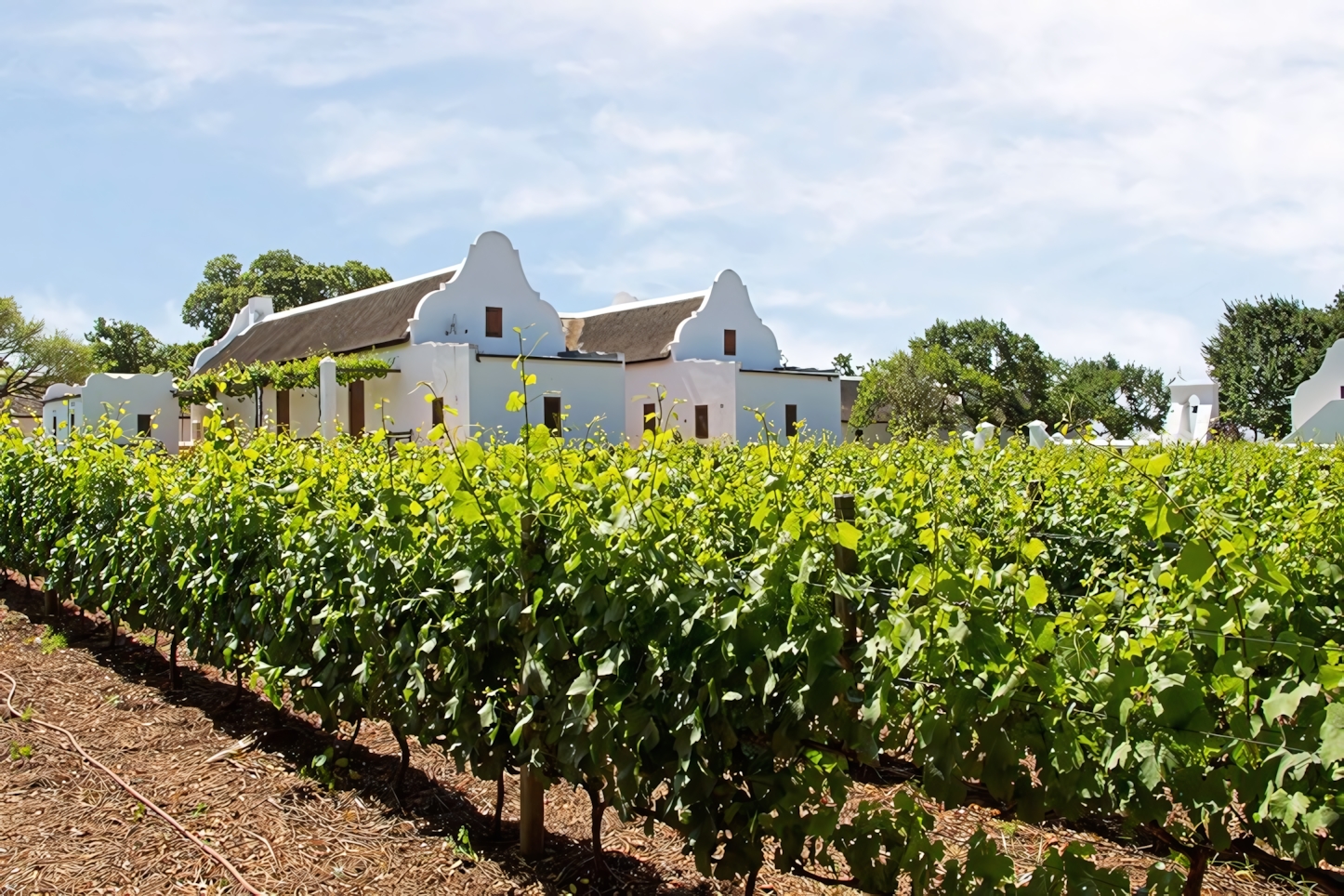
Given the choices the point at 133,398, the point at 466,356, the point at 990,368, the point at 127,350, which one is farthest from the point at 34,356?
the point at 990,368

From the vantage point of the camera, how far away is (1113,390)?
54.8 metres

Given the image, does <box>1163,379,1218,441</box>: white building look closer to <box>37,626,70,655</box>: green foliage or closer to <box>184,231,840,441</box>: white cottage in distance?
<box>184,231,840,441</box>: white cottage in distance

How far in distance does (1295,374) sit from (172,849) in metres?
52.6

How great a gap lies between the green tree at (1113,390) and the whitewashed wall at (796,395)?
18.1 m

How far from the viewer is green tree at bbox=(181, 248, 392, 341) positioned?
55.0 meters

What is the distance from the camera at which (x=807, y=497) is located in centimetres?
413

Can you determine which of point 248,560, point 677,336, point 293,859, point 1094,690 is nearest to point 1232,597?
point 1094,690

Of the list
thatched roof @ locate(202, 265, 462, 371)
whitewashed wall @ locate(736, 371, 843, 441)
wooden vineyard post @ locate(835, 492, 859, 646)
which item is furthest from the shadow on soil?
whitewashed wall @ locate(736, 371, 843, 441)

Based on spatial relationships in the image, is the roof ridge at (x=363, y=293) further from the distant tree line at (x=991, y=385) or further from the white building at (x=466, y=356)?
the distant tree line at (x=991, y=385)

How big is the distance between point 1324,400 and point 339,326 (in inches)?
1422

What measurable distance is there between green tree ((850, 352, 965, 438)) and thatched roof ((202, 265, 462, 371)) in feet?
70.2

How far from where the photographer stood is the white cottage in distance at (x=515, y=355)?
28531 mm

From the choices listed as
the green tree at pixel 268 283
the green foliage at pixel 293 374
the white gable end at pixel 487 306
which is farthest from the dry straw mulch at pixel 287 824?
the green tree at pixel 268 283

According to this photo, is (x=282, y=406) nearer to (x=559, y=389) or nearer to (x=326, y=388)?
(x=326, y=388)
